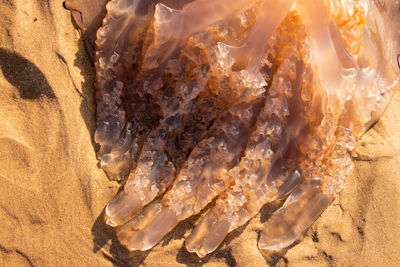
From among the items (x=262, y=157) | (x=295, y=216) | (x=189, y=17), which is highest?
(x=189, y=17)

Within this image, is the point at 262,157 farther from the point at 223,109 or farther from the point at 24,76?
the point at 24,76

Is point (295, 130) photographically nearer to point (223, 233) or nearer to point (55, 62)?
point (223, 233)

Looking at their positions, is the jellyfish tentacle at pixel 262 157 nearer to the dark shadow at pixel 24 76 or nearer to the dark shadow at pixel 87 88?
the dark shadow at pixel 87 88

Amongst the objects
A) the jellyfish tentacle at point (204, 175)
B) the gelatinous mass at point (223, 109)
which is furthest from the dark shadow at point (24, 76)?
the jellyfish tentacle at point (204, 175)

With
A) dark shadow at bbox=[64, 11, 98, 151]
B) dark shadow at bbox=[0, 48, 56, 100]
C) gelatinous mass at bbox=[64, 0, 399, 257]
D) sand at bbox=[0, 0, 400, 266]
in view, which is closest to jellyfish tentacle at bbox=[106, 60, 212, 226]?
gelatinous mass at bbox=[64, 0, 399, 257]

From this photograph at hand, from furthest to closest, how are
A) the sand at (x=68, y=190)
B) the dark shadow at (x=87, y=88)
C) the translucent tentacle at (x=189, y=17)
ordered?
1. the dark shadow at (x=87, y=88)
2. the translucent tentacle at (x=189, y=17)
3. the sand at (x=68, y=190)

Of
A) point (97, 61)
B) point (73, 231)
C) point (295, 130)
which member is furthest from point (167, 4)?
point (73, 231)

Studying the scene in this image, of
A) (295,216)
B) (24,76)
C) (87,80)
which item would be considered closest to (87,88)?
(87,80)
